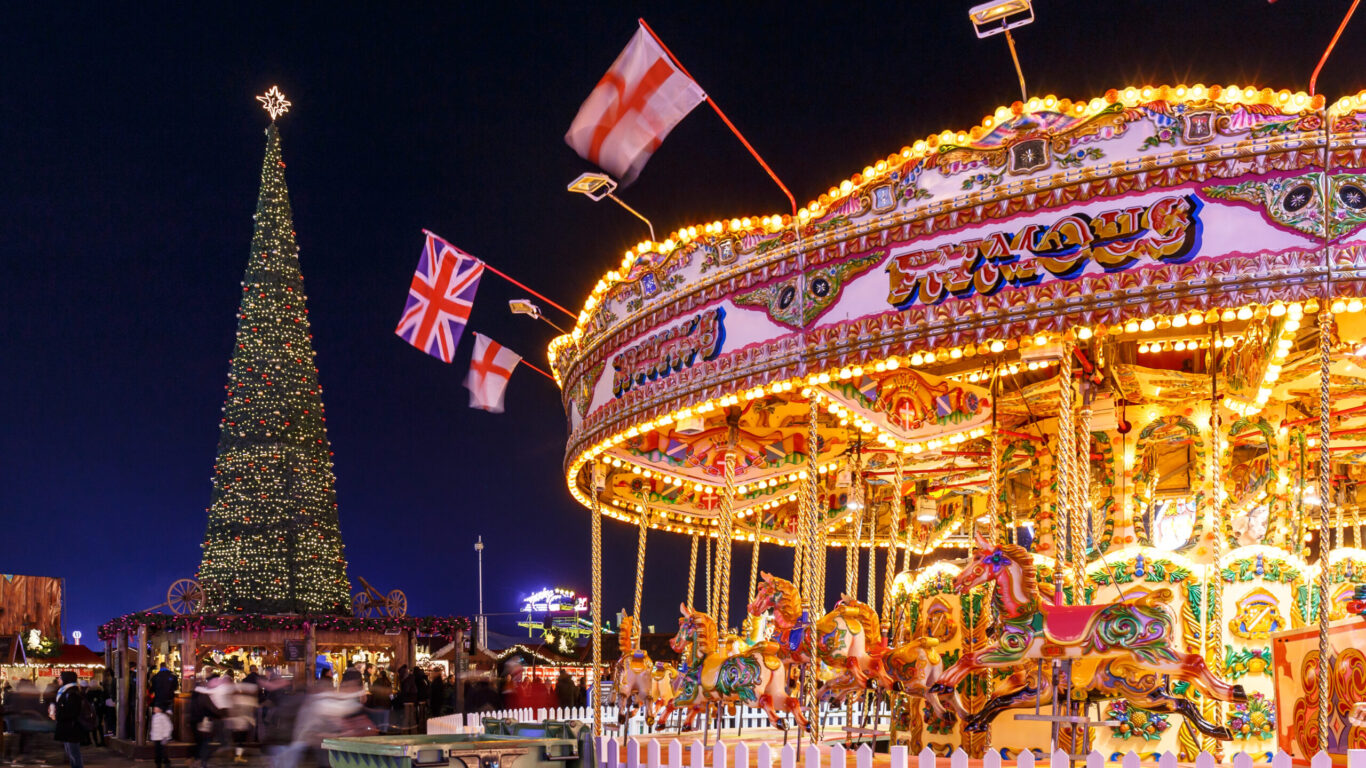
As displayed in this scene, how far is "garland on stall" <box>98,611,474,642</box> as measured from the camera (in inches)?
936

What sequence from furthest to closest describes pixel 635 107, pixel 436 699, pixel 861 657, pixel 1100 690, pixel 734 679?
pixel 436 699
pixel 734 679
pixel 861 657
pixel 635 107
pixel 1100 690

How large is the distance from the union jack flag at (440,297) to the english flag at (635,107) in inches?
140

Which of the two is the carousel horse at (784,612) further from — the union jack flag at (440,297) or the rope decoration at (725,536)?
the union jack flag at (440,297)

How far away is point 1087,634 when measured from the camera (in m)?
7.94

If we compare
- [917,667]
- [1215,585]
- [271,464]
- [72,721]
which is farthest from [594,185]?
[271,464]

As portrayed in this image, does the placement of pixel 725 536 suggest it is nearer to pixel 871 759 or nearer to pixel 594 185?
pixel 594 185

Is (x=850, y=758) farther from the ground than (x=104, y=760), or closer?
farther from the ground

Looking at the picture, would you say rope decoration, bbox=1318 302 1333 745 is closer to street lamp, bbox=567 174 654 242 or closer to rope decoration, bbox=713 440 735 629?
street lamp, bbox=567 174 654 242

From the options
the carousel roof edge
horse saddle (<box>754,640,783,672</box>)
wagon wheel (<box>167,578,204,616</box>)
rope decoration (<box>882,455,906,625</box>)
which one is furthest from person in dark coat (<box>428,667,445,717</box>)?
the carousel roof edge

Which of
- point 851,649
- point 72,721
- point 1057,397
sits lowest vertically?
point 72,721

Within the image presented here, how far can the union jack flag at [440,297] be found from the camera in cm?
1284

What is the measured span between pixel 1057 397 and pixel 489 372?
6.84m

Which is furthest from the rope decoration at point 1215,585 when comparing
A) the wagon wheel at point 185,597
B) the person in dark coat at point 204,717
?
the wagon wheel at point 185,597

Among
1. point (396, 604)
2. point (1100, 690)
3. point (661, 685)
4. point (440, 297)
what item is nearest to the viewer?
point (1100, 690)
